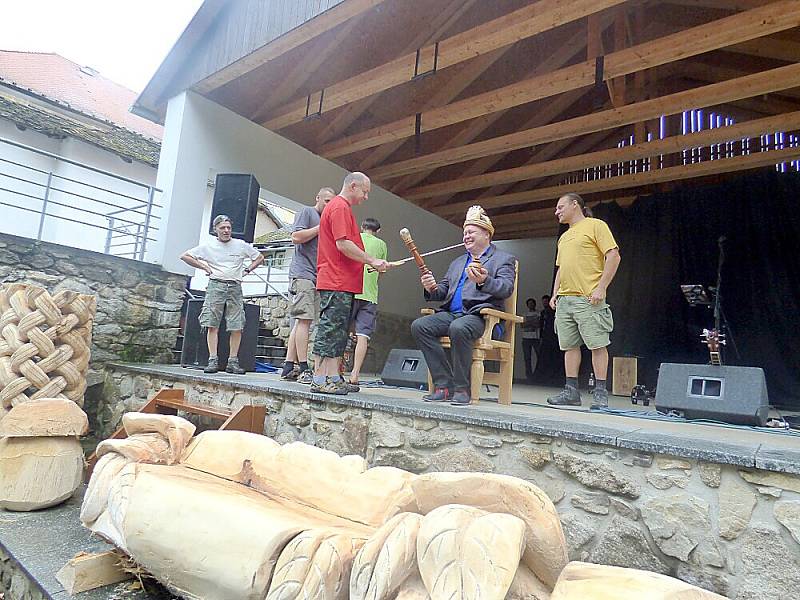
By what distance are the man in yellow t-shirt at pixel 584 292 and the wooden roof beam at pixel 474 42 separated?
156cm

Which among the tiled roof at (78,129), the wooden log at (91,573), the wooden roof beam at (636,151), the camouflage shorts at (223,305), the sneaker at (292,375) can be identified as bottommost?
the wooden log at (91,573)

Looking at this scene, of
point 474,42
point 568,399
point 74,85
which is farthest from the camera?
point 74,85

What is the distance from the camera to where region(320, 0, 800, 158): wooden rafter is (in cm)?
353

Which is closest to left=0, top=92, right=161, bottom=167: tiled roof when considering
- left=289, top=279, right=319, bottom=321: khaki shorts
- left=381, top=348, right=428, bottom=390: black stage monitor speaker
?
left=289, top=279, right=319, bottom=321: khaki shorts

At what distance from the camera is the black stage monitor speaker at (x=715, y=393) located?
2426 millimetres

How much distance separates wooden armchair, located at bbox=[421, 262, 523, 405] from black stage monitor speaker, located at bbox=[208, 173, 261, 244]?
2542 mm

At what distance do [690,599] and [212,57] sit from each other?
17.9ft

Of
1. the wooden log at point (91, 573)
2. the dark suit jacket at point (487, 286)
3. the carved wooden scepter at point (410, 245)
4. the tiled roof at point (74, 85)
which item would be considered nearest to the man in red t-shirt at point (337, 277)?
the carved wooden scepter at point (410, 245)

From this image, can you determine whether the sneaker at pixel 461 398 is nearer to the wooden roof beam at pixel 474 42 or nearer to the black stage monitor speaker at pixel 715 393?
the black stage monitor speaker at pixel 715 393

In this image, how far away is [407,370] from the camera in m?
3.85

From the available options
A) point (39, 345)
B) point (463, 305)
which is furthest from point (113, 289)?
point (463, 305)

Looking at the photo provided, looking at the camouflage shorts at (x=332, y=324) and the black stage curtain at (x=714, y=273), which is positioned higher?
the black stage curtain at (x=714, y=273)

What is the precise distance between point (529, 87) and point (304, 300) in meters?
2.96

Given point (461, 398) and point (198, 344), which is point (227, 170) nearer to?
point (198, 344)
